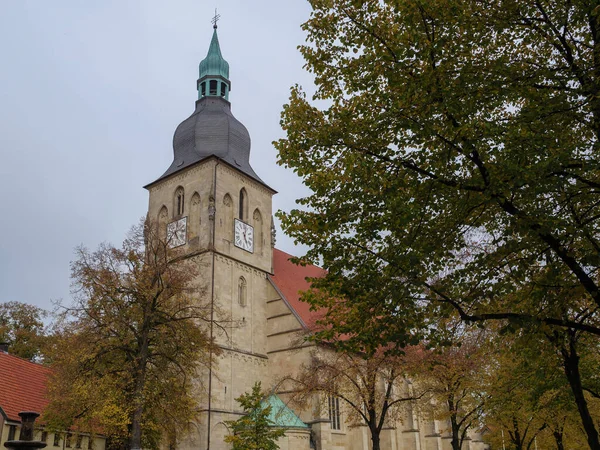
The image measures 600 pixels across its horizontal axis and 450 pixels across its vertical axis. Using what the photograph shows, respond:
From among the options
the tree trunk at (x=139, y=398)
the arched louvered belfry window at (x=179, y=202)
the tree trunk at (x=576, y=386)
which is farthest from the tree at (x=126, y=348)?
the arched louvered belfry window at (x=179, y=202)

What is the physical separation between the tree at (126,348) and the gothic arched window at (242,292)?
37.8 feet

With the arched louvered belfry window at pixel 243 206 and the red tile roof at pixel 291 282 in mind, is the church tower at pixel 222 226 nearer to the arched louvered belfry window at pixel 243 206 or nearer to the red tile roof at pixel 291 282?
the arched louvered belfry window at pixel 243 206

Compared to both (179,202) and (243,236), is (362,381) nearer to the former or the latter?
(243,236)

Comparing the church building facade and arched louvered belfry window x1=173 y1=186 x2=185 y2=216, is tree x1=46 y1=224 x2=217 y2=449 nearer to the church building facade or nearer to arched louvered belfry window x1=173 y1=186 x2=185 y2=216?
the church building facade

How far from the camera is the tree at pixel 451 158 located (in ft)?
27.1

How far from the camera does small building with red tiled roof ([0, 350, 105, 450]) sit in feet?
66.5

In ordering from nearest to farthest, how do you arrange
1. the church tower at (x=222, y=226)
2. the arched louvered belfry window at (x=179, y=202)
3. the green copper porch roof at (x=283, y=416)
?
1. the green copper porch roof at (x=283, y=416)
2. the church tower at (x=222, y=226)
3. the arched louvered belfry window at (x=179, y=202)

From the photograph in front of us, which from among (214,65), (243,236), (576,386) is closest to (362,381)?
(576,386)

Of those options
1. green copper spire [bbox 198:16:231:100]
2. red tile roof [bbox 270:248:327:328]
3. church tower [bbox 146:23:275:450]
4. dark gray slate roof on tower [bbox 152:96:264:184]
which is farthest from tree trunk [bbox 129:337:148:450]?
green copper spire [bbox 198:16:231:100]

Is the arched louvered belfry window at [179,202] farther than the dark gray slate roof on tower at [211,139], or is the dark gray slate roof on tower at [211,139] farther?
the dark gray slate roof on tower at [211,139]

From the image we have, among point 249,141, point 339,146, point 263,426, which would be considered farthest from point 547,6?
point 249,141

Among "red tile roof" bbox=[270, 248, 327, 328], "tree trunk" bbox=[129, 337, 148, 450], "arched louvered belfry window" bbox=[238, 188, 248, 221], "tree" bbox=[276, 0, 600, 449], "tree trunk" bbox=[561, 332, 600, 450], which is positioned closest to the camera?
"tree" bbox=[276, 0, 600, 449]

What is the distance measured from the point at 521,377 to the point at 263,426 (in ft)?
25.8

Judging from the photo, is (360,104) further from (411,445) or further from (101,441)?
(411,445)
